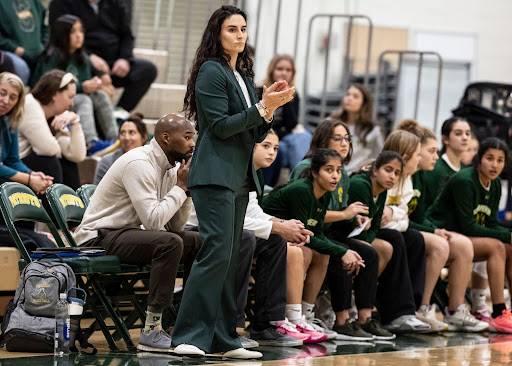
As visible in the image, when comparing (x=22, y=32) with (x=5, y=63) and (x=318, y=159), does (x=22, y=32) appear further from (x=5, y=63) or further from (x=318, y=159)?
(x=318, y=159)

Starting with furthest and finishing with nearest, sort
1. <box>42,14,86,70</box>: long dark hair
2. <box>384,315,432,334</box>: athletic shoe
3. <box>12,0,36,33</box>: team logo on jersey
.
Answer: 1. <box>12,0,36,33</box>: team logo on jersey
2. <box>42,14,86,70</box>: long dark hair
3. <box>384,315,432,334</box>: athletic shoe

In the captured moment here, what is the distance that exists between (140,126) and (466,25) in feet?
25.0

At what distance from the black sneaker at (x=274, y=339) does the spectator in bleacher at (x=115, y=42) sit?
355cm

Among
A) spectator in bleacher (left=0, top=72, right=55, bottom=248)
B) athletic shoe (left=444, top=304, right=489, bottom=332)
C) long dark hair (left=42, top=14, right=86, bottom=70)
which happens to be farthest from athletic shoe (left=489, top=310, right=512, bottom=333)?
long dark hair (left=42, top=14, right=86, bottom=70)

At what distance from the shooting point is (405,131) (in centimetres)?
741

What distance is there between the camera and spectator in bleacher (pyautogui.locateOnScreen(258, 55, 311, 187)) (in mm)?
8719

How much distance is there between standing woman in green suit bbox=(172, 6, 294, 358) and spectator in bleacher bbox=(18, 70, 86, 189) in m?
1.89

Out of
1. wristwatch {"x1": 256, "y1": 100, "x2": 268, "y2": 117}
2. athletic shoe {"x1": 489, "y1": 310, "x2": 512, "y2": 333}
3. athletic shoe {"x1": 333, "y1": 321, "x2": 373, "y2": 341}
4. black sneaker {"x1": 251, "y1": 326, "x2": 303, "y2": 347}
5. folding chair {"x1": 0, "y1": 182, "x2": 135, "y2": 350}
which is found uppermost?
wristwatch {"x1": 256, "y1": 100, "x2": 268, "y2": 117}

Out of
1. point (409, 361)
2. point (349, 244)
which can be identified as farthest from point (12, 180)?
point (409, 361)

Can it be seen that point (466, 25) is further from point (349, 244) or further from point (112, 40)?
point (349, 244)

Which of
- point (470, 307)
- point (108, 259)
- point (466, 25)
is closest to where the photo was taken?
A: point (108, 259)

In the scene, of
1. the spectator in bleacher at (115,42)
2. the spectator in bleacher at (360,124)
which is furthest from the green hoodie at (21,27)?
the spectator in bleacher at (360,124)

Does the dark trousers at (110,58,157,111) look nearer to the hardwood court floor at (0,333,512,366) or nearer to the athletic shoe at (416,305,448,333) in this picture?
the athletic shoe at (416,305,448,333)

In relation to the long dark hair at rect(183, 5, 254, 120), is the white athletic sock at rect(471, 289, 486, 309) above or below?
below
